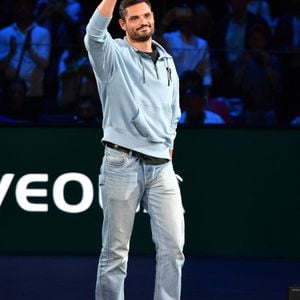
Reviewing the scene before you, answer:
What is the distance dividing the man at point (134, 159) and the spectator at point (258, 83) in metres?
3.06

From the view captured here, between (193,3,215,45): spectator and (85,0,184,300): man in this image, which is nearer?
(85,0,184,300): man

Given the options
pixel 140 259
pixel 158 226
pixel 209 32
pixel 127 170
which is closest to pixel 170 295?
pixel 158 226

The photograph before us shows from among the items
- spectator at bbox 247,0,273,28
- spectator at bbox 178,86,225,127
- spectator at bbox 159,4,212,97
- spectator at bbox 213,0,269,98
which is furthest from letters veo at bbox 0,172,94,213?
spectator at bbox 247,0,273,28

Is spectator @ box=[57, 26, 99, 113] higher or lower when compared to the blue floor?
higher

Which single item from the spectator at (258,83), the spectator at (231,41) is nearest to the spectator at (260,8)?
the spectator at (231,41)

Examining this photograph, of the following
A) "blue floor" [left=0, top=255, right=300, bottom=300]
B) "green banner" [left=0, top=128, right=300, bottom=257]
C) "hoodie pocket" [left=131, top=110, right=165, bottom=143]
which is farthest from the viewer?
"green banner" [left=0, top=128, right=300, bottom=257]

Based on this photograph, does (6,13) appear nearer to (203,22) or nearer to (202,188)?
(203,22)

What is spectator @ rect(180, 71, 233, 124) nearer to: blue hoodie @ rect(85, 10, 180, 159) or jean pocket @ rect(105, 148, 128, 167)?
blue hoodie @ rect(85, 10, 180, 159)

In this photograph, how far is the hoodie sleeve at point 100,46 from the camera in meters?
5.40

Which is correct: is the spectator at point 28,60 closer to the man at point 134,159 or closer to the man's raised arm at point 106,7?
the man at point 134,159

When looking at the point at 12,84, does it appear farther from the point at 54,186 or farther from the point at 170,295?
the point at 170,295

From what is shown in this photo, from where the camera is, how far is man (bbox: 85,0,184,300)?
221 inches

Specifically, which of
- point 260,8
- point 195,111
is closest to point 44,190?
point 195,111

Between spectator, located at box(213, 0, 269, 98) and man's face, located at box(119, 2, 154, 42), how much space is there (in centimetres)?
318
